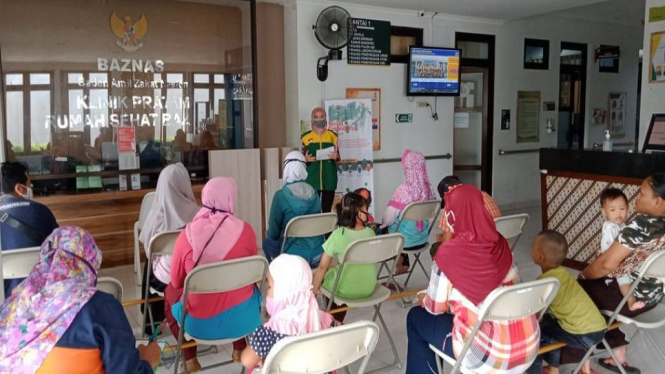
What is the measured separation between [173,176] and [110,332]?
1.92 m

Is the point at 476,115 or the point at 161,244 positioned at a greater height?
the point at 476,115

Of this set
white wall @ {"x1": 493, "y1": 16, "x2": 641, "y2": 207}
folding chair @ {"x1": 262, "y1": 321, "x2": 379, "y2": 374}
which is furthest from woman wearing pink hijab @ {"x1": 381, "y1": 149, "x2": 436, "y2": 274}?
white wall @ {"x1": 493, "y1": 16, "x2": 641, "y2": 207}

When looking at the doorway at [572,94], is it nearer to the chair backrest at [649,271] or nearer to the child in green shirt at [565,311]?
the chair backrest at [649,271]

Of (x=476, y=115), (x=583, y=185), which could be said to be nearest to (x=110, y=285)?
(x=583, y=185)

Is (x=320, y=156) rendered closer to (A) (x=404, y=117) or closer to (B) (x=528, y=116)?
(A) (x=404, y=117)

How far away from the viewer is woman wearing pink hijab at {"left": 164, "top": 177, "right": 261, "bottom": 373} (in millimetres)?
2752

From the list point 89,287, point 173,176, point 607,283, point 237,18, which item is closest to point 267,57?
point 237,18

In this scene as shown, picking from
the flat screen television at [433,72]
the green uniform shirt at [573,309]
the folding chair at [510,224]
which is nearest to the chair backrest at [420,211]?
the folding chair at [510,224]

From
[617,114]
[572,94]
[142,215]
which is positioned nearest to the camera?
[142,215]

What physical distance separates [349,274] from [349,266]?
44 millimetres

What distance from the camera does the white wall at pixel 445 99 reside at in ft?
21.2

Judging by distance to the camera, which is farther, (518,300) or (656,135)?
(656,135)

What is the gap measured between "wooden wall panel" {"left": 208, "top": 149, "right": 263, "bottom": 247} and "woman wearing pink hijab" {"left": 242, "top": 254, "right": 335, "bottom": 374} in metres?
3.95

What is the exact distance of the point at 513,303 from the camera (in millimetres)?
2266
